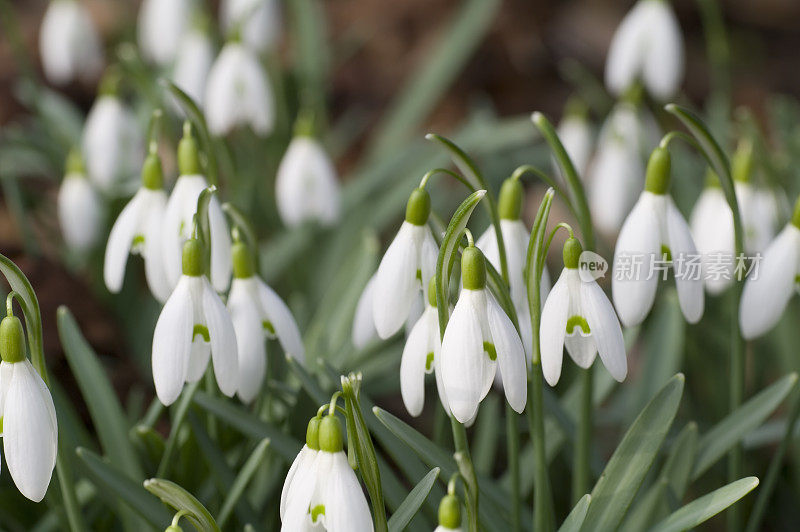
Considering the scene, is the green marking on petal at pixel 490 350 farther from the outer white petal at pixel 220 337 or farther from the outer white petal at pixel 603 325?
the outer white petal at pixel 220 337

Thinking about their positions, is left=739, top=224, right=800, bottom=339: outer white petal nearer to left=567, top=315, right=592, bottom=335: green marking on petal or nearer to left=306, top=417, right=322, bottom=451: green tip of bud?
left=567, top=315, right=592, bottom=335: green marking on petal

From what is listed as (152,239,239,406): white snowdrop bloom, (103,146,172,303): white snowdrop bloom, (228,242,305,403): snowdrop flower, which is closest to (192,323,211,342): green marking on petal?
(152,239,239,406): white snowdrop bloom

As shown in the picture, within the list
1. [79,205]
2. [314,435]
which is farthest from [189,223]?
[79,205]

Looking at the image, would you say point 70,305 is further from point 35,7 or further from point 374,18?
point 35,7

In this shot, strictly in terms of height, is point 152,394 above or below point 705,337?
below

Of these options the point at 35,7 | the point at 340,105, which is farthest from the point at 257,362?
the point at 35,7

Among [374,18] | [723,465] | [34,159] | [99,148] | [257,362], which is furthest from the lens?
[374,18]
